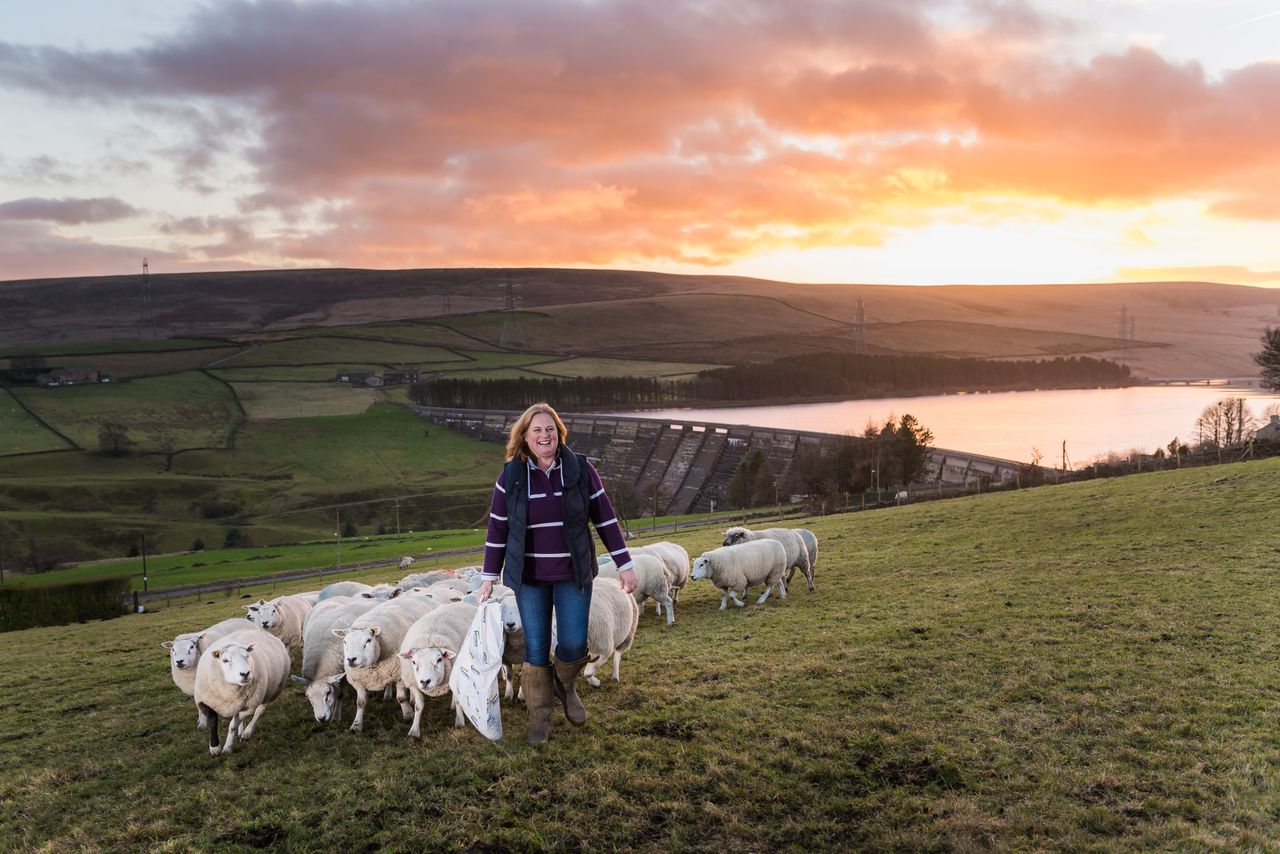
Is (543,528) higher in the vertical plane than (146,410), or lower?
lower

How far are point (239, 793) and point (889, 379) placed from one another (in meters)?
194

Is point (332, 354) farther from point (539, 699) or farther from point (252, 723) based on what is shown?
point (539, 699)

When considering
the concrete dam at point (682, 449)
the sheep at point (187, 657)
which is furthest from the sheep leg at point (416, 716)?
the concrete dam at point (682, 449)

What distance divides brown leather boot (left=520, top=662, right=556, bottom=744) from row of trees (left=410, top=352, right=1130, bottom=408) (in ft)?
472

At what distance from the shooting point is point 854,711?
9180 millimetres

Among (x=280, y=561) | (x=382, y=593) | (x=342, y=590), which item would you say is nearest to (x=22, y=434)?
(x=280, y=561)

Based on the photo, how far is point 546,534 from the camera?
25.5 feet

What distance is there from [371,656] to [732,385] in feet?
540

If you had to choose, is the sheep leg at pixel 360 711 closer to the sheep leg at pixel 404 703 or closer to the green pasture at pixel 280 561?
the sheep leg at pixel 404 703

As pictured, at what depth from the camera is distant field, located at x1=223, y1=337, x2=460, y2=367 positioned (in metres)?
176

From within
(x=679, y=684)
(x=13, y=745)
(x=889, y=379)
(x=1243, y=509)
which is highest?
(x=889, y=379)

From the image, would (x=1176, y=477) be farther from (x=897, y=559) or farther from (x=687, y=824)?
(x=687, y=824)

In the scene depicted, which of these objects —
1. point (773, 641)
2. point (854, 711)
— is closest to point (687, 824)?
point (854, 711)

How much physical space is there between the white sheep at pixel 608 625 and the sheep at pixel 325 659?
126 inches
